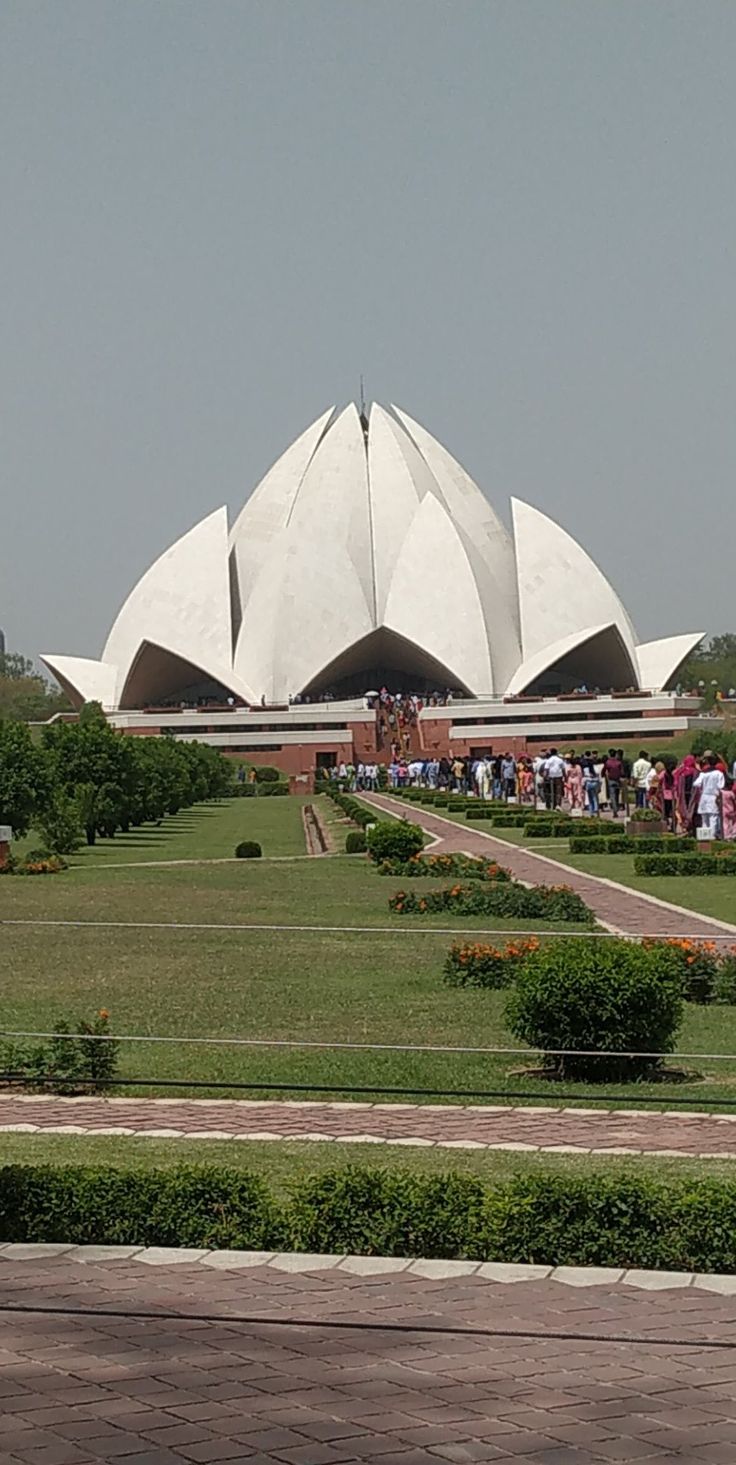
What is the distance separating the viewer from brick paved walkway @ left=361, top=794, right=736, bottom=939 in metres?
8.56

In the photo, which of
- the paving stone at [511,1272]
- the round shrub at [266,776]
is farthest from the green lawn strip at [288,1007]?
the round shrub at [266,776]

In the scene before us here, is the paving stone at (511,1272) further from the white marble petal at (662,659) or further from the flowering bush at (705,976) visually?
the white marble petal at (662,659)

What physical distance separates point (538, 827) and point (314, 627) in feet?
106

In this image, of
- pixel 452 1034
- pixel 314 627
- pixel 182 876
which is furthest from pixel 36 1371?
pixel 314 627

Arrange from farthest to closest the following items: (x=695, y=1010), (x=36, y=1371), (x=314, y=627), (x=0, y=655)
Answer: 1. (x=0, y=655)
2. (x=314, y=627)
3. (x=695, y=1010)
4. (x=36, y=1371)

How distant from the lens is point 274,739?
144ft

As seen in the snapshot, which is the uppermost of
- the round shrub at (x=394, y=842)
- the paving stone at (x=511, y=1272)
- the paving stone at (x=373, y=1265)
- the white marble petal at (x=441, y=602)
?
the white marble petal at (x=441, y=602)

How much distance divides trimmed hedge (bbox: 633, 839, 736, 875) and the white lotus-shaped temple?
3555 cm

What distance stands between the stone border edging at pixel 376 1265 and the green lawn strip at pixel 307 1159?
0.45m

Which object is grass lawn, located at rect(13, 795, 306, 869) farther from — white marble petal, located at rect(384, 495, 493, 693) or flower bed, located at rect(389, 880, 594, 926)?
white marble petal, located at rect(384, 495, 493, 693)

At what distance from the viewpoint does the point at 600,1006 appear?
16.3 ft

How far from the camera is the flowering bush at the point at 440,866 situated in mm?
11969

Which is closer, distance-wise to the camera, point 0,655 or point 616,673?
point 616,673

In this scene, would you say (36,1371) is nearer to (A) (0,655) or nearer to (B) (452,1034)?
(B) (452,1034)
